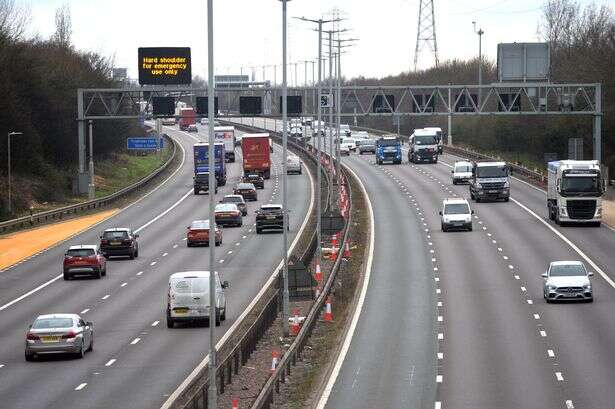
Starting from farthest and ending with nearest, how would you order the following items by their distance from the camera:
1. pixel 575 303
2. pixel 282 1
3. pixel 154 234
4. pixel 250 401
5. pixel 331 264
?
pixel 154 234 → pixel 331 264 → pixel 575 303 → pixel 282 1 → pixel 250 401

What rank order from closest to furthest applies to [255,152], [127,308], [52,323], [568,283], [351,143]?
[52,323], [568,283], [127,308], [255,152], [351,143]

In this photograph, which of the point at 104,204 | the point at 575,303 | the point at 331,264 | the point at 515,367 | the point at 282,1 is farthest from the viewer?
the point at 104,204

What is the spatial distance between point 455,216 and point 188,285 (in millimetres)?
32802

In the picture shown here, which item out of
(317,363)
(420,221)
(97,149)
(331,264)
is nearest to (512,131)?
(97,149)

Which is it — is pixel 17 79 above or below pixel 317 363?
above

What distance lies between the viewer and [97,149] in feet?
450

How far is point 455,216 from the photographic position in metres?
78.2

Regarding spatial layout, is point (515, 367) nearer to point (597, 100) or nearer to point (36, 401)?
point (36, 401)

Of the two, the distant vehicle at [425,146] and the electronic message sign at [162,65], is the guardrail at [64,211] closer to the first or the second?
the electronic message sign at [162,65]

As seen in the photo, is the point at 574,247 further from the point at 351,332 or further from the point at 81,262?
the point at 351,332

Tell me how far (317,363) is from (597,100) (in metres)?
71.1

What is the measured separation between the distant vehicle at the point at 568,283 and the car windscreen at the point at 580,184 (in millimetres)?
24439

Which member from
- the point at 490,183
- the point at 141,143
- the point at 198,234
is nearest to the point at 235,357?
the point at 198,234

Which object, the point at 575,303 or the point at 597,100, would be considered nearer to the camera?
the point at 575,303
